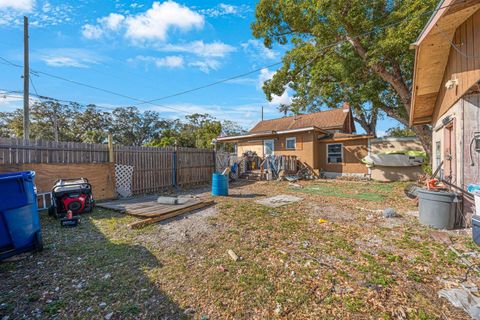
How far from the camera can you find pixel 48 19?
7.96 m

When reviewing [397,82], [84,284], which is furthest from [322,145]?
[84,284]

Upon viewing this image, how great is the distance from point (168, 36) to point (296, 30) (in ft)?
22.6

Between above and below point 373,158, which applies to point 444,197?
below

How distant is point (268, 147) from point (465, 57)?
1187 centimetres

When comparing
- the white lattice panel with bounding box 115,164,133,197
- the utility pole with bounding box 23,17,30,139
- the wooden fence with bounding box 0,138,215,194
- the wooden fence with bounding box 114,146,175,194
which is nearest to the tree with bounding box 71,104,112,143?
the utility pole with bounding box 23,17,30,139

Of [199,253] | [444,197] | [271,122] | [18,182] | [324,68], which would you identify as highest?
[324,68]

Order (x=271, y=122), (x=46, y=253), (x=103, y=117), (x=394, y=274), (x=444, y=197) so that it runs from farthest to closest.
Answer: (x=103, y=117)
(x=271, y=122)
(x=444, y=197)
(x=46, y=253)
(x=394, y=274)

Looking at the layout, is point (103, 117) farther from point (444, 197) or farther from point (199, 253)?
point (444, 197)

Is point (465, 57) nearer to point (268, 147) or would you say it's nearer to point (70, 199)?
point (70, 199)

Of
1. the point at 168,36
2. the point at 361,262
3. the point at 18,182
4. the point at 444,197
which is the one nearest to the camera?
the point at 361,262

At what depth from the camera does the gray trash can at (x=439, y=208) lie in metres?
4.14

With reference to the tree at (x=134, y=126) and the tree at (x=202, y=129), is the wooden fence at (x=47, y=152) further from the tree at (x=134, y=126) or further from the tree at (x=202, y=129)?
the tree at (x=134, y=126)

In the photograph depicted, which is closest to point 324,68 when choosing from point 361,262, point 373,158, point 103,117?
point 373,158

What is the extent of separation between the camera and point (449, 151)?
5.35 meters
